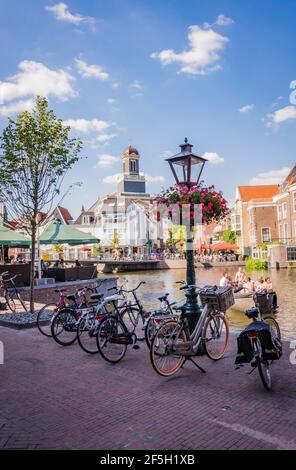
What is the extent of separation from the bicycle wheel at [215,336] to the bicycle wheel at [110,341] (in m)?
1.48

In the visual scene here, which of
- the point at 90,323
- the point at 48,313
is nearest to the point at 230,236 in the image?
the point at 48,313

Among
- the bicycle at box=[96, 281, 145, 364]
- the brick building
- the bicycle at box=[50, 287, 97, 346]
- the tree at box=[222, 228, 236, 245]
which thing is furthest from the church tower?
the bicycle at box=[96, 281, 145, 364]

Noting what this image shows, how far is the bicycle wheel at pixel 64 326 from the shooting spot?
26.4 ft

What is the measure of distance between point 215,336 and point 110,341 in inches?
72.4

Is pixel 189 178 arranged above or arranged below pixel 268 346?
above

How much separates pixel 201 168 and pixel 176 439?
5170mm

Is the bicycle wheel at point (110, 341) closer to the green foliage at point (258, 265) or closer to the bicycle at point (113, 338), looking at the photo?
the bicycle at point (113, 338)

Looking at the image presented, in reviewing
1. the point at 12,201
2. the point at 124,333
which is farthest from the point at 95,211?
the point at 124,333

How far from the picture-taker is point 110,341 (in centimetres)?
688

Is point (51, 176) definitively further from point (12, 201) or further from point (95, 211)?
point (95, 211)

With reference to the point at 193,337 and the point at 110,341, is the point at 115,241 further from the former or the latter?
the point at 193,337

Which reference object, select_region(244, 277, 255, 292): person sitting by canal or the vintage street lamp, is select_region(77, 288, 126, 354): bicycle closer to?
the vintage street lamp

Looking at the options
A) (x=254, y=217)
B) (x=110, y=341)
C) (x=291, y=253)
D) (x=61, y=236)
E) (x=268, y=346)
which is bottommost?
(x=110, y=341)

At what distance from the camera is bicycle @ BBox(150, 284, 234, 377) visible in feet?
19.4
